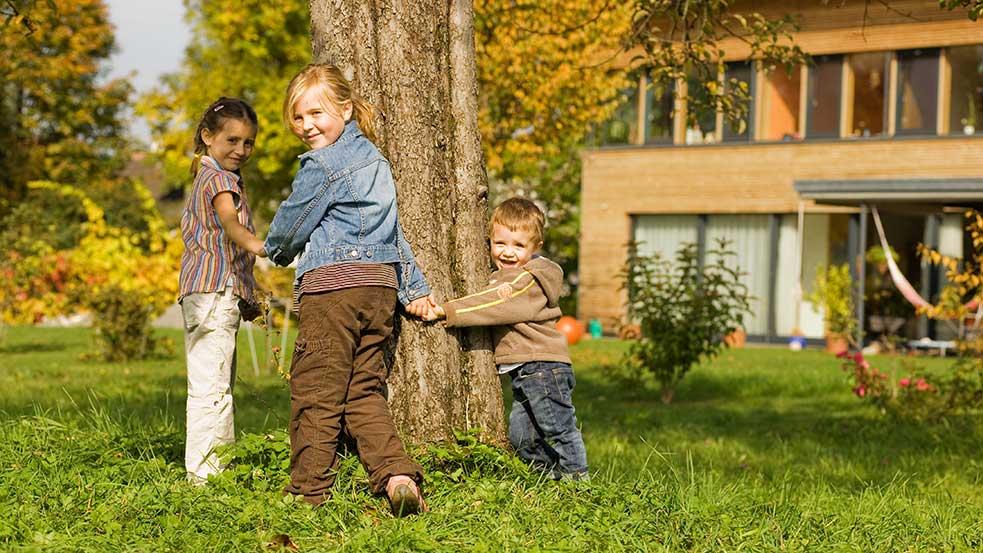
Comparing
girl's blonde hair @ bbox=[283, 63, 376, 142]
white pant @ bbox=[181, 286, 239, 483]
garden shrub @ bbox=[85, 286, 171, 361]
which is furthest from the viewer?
garden shrub @ bbox=[85, 286, 171, 361]

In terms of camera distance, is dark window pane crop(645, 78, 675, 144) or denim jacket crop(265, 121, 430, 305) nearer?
denim jacket crop(265, 121, 430, 305)

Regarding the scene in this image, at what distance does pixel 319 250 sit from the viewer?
4688mm

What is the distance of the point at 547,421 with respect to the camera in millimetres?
5336

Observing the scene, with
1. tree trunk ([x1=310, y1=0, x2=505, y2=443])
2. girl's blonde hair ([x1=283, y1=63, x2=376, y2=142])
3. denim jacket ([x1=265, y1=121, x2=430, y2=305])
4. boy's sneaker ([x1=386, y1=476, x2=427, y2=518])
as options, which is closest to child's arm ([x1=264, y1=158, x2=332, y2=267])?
denim jacket ([x1=265, y1=121, x2=430, y2=305])

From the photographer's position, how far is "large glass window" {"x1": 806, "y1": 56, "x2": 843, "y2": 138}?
24859 millimetres

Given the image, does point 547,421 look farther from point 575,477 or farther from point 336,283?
point 336,283

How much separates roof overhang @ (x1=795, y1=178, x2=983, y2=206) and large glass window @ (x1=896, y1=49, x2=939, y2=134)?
197 centimetres

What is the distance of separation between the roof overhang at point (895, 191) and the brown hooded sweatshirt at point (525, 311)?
17.9m

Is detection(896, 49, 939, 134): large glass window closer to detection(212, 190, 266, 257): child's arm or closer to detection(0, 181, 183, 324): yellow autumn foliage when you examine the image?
detection(0, 181, 183, 324): yellow autumn foliage

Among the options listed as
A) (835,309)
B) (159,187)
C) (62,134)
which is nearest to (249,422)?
(835,309)

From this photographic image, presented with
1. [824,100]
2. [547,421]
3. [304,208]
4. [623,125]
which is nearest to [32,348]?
[547,421]

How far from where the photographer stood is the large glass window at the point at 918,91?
23719 mm

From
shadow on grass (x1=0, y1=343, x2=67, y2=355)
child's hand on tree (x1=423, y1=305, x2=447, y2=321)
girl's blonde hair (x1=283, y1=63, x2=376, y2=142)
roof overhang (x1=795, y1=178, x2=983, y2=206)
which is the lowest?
shadow on grass (x1=0, y1=343, x2=67, y2=355)

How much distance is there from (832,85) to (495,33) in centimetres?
812
